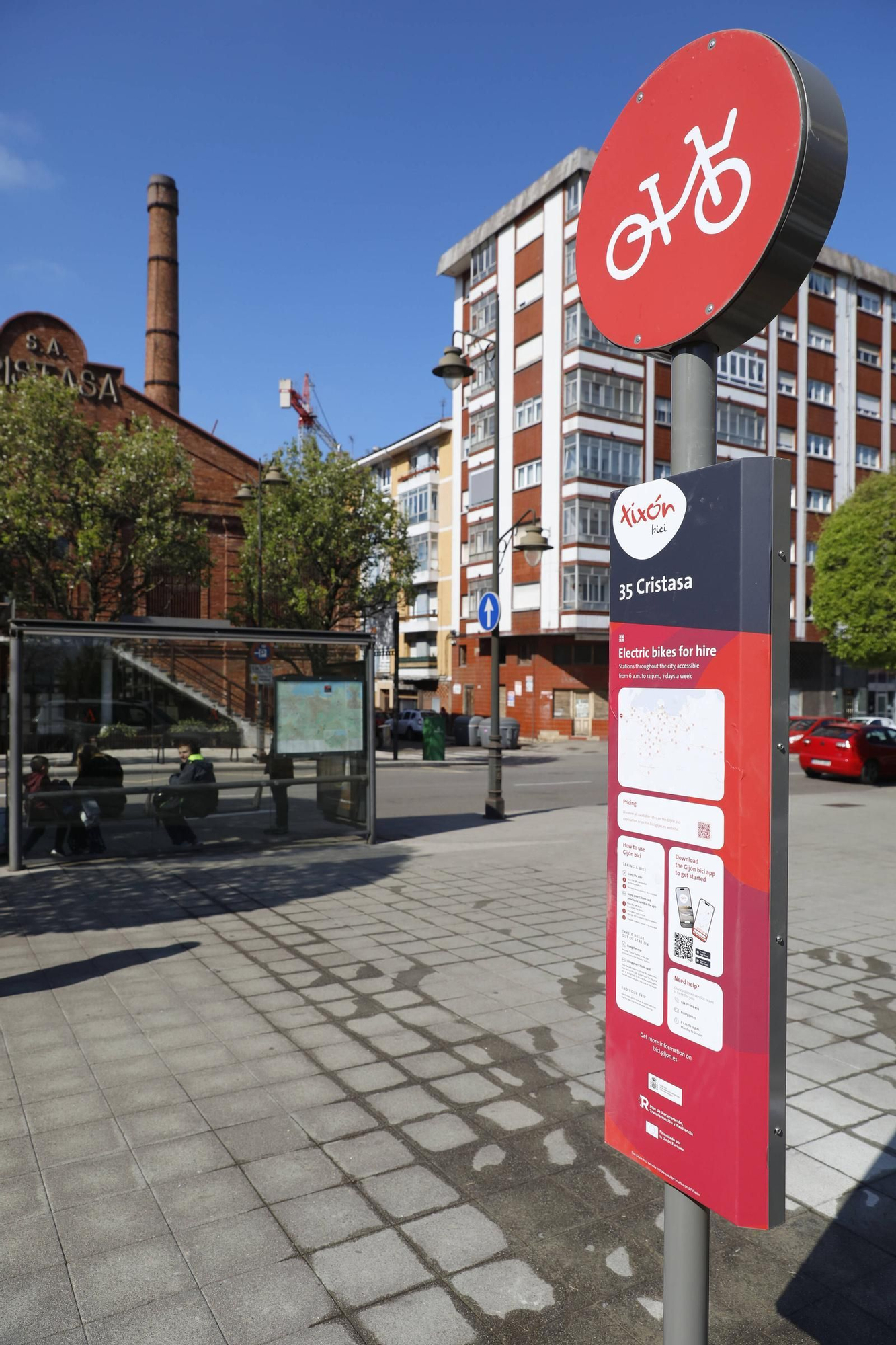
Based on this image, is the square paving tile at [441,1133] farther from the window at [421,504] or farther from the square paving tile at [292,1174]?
the window at [421,504]

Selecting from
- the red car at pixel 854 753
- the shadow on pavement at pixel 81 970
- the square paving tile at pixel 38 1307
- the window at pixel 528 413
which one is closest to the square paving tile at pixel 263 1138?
the square paving tile at pixel 38 1307

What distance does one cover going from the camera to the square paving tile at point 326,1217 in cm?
316

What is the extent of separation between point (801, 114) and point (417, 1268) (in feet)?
10.8

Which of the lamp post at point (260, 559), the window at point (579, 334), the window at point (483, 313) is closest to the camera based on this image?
the lamp post at point (260, 559)

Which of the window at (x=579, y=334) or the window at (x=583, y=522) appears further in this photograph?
the window at (x=583, y=522)

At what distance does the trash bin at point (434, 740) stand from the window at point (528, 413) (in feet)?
57.7

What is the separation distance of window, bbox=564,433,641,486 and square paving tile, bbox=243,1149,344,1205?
117ft

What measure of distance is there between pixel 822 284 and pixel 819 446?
7911mm

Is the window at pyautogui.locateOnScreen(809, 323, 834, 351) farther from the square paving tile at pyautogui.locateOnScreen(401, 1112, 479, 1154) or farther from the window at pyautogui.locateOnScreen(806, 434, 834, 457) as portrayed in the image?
the square paving tile at pyautogui.locateOnScreen(401, 1112, 479, 1154)

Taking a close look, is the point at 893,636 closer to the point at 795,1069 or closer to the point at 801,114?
the point at 795,1069

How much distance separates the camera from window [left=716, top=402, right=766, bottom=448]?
41.8 metres

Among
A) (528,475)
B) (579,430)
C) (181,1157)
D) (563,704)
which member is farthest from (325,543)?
(181,1157)

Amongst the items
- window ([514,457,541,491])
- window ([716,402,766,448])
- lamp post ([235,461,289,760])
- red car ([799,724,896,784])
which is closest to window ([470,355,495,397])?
window ([514,457,541,491])

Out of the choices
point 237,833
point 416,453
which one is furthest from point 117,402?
point 237,833
